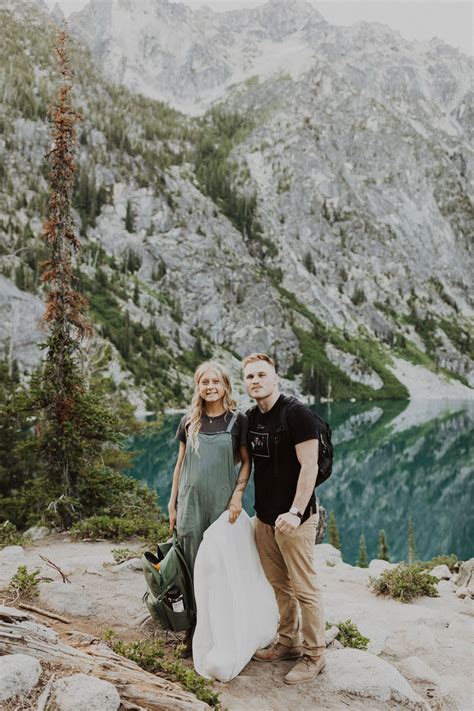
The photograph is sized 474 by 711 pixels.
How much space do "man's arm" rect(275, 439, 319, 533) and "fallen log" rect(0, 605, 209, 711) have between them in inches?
64.7

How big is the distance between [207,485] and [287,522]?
37.6 inches

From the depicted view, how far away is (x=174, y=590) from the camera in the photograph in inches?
223

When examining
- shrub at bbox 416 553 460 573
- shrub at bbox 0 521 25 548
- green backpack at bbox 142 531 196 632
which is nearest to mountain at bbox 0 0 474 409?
shrub at bbox 0 521 25 548

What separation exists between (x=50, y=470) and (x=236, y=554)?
9504mm

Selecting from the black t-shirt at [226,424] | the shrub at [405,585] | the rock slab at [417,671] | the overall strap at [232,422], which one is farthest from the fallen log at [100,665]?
the shrub at [405,585]

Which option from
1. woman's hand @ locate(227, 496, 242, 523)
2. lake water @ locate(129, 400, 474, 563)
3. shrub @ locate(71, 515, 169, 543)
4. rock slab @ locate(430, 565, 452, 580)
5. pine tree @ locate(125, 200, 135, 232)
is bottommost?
lake water @ locate(129, 400, 474, 563)

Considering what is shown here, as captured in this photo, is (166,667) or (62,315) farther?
(62,315)

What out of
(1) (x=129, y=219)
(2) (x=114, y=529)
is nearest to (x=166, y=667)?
(2) (x=114, y=529)

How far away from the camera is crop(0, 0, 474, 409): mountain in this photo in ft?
369

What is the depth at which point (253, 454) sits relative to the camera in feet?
18.0

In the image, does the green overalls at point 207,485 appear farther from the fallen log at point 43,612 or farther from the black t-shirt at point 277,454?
the fallen log at point 43,612

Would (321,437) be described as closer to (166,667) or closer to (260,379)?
(260,379)

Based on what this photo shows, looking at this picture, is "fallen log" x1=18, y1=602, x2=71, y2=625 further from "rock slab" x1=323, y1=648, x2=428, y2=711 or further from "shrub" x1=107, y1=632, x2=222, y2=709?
"rock slab" x1=323, y1=648, x2=428, y2=711

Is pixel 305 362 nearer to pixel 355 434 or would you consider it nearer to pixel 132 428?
pixel 355 434
